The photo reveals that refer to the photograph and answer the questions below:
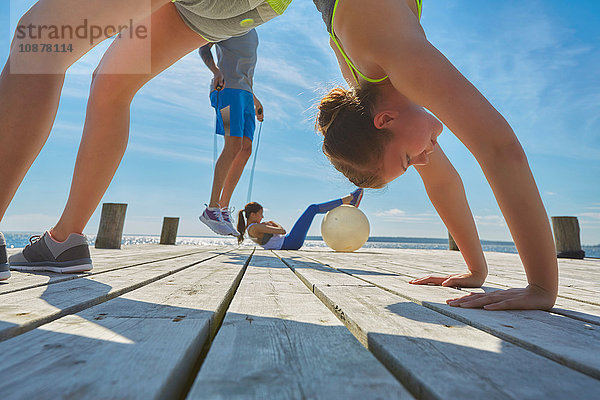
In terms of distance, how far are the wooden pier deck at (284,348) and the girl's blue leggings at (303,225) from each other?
4.53 m

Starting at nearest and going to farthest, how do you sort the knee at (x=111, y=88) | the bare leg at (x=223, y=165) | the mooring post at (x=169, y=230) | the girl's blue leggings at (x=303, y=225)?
A: the knee at (x=111, y=88), the bare leg at (x=223, y=165), the girl's blue leggings at (x=303, y=225), the mooring post at (x=169, y=230)

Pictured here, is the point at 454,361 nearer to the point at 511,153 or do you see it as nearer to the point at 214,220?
the point at 511,153

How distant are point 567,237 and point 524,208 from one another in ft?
18.6

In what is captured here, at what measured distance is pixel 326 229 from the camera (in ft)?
18.2

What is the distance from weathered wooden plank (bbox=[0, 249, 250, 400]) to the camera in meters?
0.41

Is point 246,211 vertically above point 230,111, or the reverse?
point 230,111

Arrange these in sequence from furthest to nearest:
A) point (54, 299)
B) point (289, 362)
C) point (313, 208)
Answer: point (313, 208) → point (54, 299) → point (289, 362)

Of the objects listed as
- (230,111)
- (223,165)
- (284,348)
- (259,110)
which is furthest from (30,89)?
(259,110)

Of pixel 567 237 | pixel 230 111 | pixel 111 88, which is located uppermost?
pixel 230 111

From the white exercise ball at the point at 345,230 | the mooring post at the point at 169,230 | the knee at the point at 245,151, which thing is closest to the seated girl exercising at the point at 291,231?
the white exercise ball at the point at 345,230

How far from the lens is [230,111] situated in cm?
455

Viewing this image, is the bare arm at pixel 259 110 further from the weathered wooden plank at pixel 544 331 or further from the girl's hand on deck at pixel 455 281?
the weathered wooden plank at pixel 544 331

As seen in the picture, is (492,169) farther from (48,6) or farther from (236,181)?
(236,181)

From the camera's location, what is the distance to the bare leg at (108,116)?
1.65 metres
